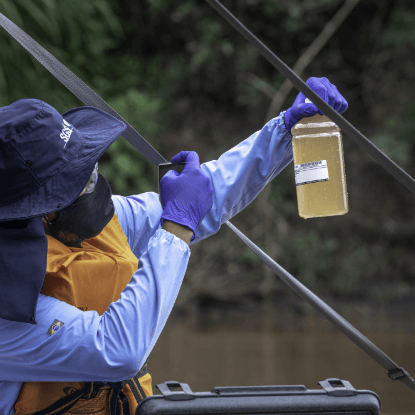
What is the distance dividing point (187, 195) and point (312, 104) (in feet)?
Result: 1.36

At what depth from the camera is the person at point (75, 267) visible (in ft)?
3.13

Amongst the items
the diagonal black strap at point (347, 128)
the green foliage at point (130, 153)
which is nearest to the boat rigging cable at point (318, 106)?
the diagonal black strap at point (347, 128)

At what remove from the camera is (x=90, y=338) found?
974 mm

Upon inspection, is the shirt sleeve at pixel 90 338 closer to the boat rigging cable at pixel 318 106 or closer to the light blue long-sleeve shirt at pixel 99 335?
the light blue long-sleeve shirt at pixel 99 335

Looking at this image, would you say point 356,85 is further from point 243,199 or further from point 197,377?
point 243,199

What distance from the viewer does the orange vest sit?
3.51 ft

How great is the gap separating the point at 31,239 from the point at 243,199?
65cm

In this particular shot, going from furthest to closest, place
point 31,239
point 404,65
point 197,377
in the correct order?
point 404,65
point 197,377
point 31,239

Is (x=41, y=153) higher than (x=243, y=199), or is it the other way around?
(x=41, y=153)

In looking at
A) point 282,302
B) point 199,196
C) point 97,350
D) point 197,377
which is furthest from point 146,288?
point 282,302

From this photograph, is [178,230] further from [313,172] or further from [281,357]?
[281,357]

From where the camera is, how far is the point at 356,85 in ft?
22.3

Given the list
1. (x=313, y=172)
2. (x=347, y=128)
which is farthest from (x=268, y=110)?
(x=347, y=128)

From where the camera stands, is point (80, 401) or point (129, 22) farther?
point (129, 22)
